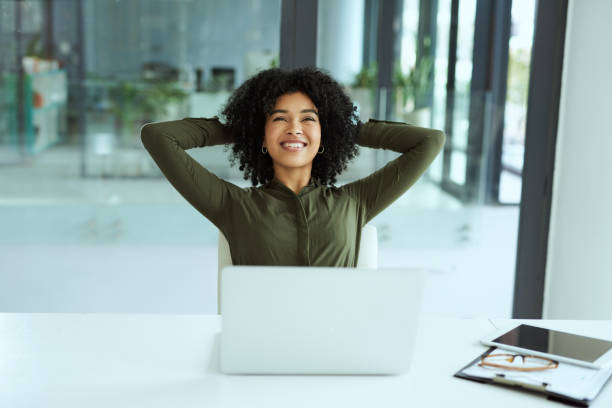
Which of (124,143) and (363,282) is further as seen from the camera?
(124,143)

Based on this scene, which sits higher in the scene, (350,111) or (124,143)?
(350,111)

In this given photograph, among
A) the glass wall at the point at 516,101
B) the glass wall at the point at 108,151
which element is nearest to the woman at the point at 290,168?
the glass wall at the point at 108,151

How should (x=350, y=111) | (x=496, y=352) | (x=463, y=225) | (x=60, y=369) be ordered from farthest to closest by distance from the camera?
(x=463, y=225)
(x=350, y=111)
(x=496, y=352)
(x=60, y=369)

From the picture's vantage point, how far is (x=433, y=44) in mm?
3146

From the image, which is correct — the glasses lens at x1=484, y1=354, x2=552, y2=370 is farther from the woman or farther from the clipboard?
the woman

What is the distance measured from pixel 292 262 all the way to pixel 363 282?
547 millimetres

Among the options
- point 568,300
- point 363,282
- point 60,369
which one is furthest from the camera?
point 568,300

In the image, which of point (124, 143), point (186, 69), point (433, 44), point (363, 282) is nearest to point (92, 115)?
point (124, 143)

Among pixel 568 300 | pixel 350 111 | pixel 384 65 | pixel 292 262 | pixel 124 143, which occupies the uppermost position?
pixel 384 65

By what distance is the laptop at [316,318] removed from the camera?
1.31 metres

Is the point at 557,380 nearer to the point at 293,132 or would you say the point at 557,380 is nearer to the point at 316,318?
the point at 316,318

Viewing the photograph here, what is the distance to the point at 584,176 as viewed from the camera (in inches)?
112

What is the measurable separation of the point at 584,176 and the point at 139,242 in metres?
1.98

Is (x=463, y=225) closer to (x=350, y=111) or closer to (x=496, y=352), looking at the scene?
(x=350, y=111)
